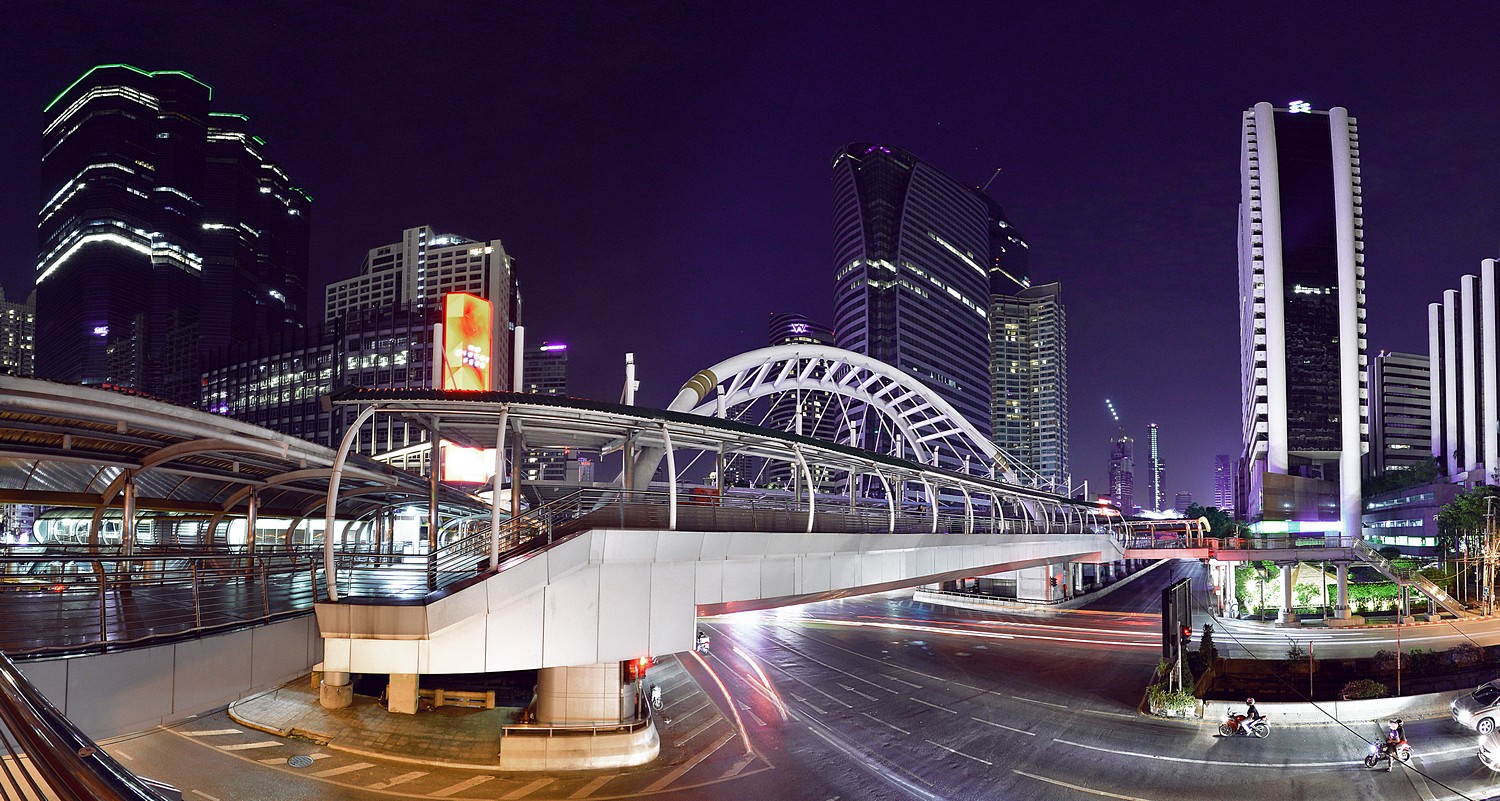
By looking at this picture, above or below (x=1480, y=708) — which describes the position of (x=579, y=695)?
above

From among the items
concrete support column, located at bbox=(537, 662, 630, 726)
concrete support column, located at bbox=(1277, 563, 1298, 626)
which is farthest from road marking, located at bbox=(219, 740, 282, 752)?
concrete support column, located at bbox=(1277, 563, 1298, 626)

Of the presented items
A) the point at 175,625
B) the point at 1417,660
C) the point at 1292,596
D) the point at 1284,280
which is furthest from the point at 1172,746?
the point at 1284,280

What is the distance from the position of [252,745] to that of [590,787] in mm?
11712

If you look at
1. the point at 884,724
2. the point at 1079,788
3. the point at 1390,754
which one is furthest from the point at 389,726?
the point at 1390,754

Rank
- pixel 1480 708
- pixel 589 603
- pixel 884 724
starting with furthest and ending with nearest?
pixel 884 724, pixel 1480 708, pixel 589 603

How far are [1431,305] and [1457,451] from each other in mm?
31360

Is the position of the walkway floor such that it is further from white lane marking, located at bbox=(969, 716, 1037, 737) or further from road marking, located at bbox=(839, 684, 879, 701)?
white lane marking, located at bbox=(969, 716, 1037, 737)

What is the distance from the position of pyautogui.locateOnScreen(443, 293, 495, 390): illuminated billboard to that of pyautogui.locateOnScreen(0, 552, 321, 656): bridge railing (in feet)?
74.5

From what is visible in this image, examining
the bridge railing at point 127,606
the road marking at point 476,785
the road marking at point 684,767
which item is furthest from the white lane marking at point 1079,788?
the bridge railing at point 127,606

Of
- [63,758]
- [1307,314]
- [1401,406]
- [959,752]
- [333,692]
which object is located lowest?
[959,752]

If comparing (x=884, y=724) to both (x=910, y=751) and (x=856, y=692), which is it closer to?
(x=910, y=751)

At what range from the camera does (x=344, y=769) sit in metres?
23.5

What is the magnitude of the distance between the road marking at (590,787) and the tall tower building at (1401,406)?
220628mm

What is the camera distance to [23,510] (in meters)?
58.3
